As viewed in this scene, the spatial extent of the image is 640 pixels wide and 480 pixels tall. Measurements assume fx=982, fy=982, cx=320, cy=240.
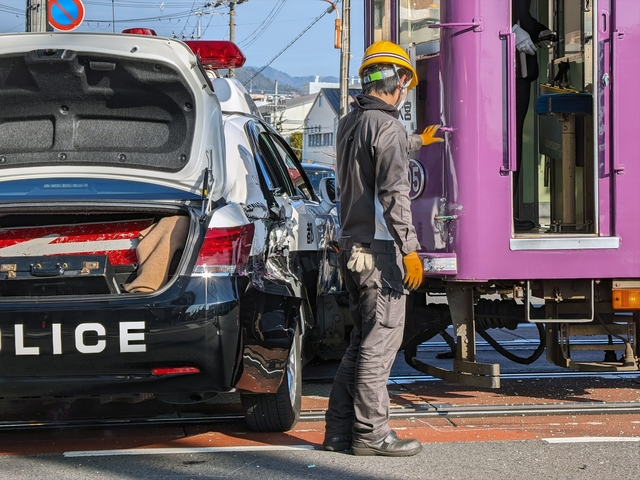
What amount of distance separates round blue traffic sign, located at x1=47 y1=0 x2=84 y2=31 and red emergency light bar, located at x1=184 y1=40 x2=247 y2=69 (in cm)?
660

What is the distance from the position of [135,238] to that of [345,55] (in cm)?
2571

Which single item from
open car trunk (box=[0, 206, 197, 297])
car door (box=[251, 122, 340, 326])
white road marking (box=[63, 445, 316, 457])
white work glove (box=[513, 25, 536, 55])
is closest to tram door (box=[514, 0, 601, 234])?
white work glove (box=[513, 25, 536, 55])

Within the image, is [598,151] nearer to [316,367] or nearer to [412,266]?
[412,266]

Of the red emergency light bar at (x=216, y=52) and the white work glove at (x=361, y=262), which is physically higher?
the red emergency light bar at (x=216, y=52)

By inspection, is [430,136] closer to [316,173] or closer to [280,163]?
[280,163]

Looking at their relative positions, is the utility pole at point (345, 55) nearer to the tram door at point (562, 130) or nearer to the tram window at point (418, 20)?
the tram door at point (562, 130)

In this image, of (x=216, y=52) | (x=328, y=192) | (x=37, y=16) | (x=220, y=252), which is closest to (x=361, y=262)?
(x=220, y=252)

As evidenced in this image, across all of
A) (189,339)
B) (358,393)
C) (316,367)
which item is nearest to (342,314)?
(316,367)

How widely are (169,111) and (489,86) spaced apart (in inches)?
73.8

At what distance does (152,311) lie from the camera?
172 inches

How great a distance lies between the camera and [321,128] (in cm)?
9012

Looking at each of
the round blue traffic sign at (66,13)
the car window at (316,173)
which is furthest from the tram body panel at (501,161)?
the round blue traffic sign at (66,13)

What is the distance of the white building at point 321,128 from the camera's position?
287 ft

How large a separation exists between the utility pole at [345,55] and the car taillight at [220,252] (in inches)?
916
